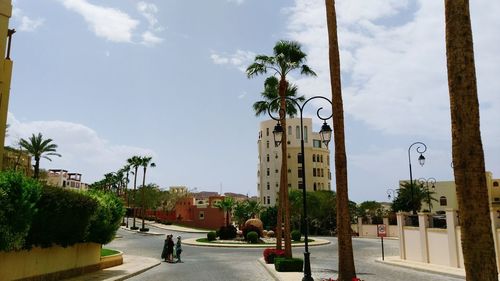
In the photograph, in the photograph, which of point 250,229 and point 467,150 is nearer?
point 467,150

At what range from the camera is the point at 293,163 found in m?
100

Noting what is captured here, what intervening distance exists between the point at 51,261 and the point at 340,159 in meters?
12.4

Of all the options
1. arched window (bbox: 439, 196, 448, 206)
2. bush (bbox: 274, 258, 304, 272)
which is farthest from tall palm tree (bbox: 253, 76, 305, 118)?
arched window (bbox: 439, 196, 448, 206)

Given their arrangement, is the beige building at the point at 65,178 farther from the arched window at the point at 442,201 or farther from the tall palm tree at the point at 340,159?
the tall palm tree at the point at 340,159

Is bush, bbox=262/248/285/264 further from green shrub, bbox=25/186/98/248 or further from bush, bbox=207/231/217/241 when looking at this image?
bush, bbox=207/231/217/241

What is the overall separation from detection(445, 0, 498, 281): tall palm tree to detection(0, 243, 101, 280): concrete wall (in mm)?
14129

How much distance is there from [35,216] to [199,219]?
7115 centimetres

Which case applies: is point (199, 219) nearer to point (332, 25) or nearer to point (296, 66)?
point (296, 66)

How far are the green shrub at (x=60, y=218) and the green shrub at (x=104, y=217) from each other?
103 cm

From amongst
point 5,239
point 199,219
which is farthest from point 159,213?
point 5,239

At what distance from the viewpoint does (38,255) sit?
16641 millimetres

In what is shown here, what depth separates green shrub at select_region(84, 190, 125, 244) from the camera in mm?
Answer: 21156

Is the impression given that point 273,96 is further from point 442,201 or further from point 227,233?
point 442,201

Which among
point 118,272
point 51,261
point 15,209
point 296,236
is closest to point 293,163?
point 296,236
